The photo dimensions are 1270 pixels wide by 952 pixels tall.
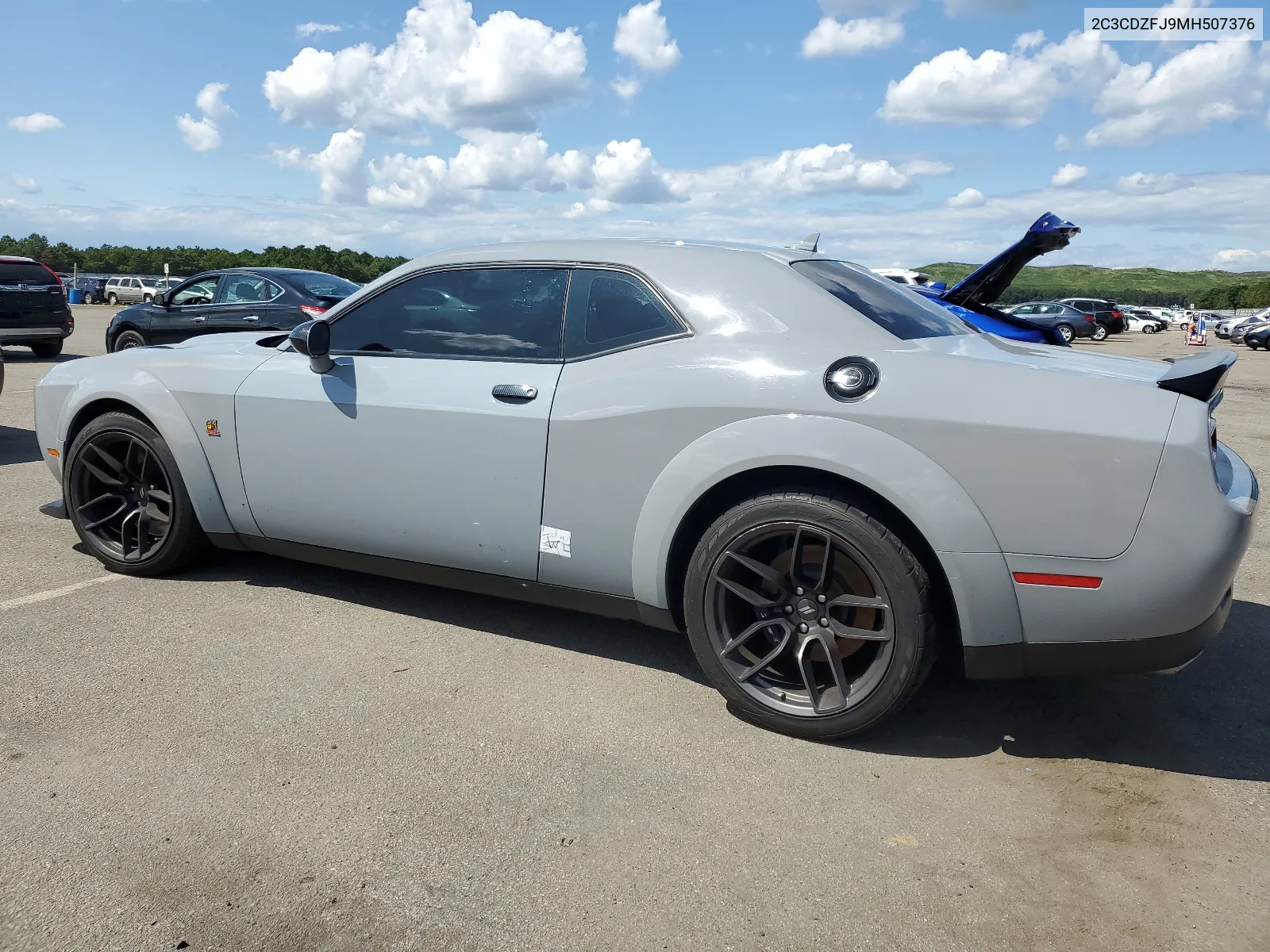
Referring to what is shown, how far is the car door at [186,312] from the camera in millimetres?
12516

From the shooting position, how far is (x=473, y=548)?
372 centimetres

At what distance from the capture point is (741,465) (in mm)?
3154

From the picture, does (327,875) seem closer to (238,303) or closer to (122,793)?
(122,793)

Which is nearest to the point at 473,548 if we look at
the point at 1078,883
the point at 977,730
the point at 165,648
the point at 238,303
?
the point at 165,648

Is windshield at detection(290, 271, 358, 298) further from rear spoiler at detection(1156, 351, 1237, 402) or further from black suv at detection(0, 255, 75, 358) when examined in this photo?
rear spoiler at detection(1156, 351, 1237, 402)

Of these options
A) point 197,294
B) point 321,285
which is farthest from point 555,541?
point 197,294

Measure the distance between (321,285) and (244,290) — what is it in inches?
37.2

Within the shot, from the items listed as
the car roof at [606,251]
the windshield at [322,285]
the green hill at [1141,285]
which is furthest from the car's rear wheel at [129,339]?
the green hill at [1141,285]

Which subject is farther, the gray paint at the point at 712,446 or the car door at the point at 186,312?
the car door at the point at 186,312

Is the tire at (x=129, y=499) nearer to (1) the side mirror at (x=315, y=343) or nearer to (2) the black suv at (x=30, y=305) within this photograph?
(1) the side mirror at (x=315, y=343)

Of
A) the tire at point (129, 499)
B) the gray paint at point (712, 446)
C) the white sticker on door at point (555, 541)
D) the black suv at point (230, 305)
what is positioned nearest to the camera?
the gray paint at point (712, 446)

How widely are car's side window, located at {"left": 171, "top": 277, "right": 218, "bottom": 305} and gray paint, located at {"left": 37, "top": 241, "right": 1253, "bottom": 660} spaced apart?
349 inches

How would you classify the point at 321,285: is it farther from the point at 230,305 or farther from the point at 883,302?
the point at 883,302

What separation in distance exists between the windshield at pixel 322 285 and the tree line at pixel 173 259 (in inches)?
1483
